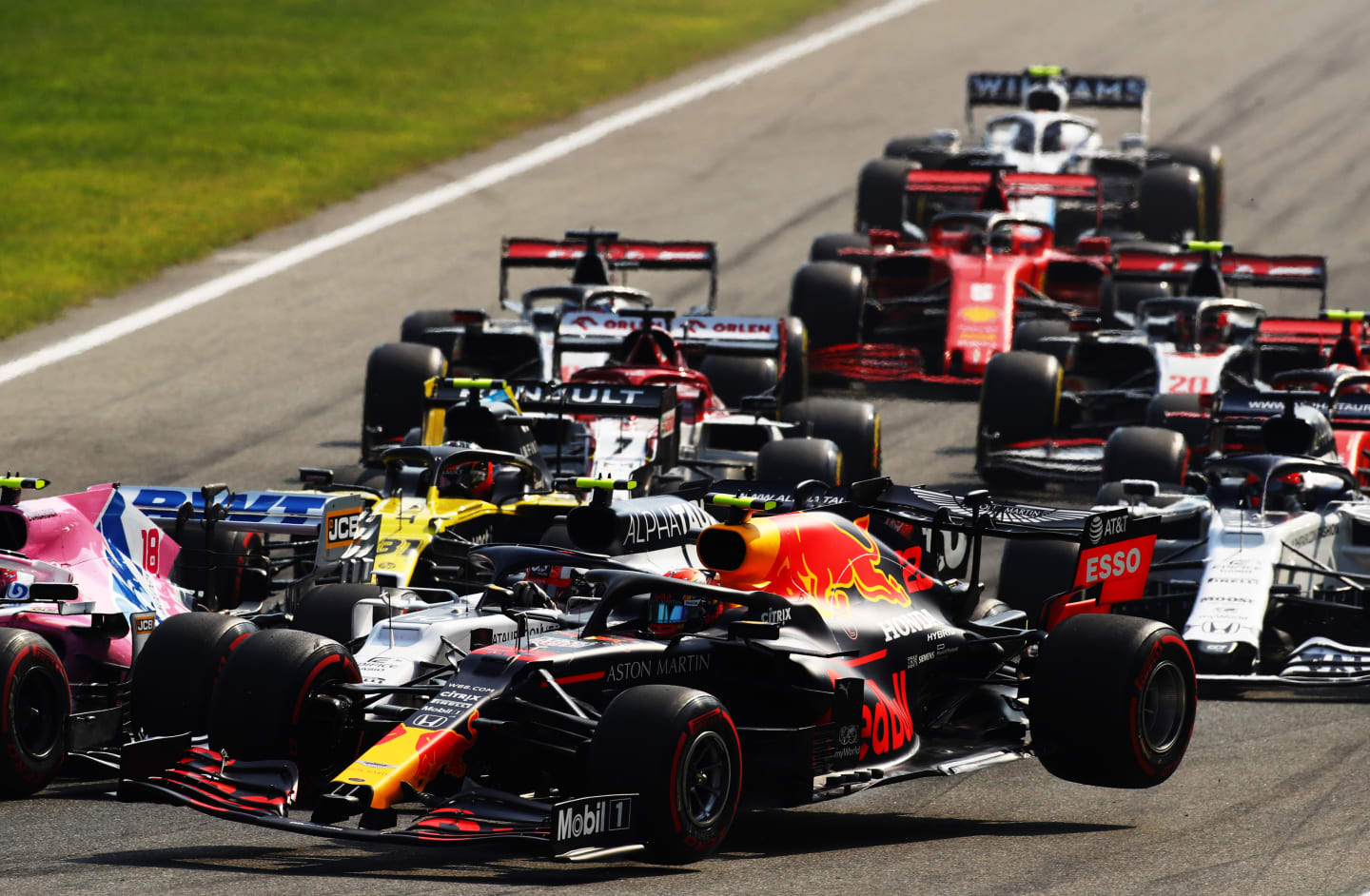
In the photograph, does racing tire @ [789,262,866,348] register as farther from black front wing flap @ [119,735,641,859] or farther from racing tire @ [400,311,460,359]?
black front wing flap @ [119,735,641,859]

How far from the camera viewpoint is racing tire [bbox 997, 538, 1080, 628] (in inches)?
663

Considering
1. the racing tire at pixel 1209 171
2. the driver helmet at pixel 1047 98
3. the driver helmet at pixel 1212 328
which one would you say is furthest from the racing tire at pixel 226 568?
the driver helmet at pixel 1047 98

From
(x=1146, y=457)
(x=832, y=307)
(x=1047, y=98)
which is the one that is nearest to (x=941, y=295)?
(x=832, y=307)

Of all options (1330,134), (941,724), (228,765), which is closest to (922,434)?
(941,724)

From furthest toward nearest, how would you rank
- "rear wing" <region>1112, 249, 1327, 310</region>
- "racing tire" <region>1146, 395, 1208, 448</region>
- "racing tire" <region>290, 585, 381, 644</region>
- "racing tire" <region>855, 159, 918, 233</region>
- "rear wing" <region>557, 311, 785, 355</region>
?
→ "racing tire" <region>855, 159, 918, 233</region>
"rear wing" <region>1112, 249, 1327, 310</region>
"rear wing" <region>557, 311, 785, 355</region>
"racing tire" <region>1146, 395, 1208, 448</region>
"racing tire" <region>290, 585, 381, 644</region>

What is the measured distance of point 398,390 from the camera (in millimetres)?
22656

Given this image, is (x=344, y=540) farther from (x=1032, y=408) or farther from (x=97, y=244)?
(x=97, y=244)

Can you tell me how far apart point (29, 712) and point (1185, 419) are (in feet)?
41.8

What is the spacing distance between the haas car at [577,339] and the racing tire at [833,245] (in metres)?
3.45

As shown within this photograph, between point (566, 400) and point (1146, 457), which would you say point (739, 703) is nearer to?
point (566, 400)

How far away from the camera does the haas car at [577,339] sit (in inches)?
893

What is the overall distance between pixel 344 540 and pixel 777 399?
26.4 ft

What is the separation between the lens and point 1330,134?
130 ft

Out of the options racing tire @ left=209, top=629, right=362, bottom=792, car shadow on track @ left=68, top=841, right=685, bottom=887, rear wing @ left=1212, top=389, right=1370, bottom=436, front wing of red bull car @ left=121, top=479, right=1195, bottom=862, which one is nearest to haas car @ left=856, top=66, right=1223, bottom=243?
rear wing @ left=1212, top=389, right=1370, bottom=436
